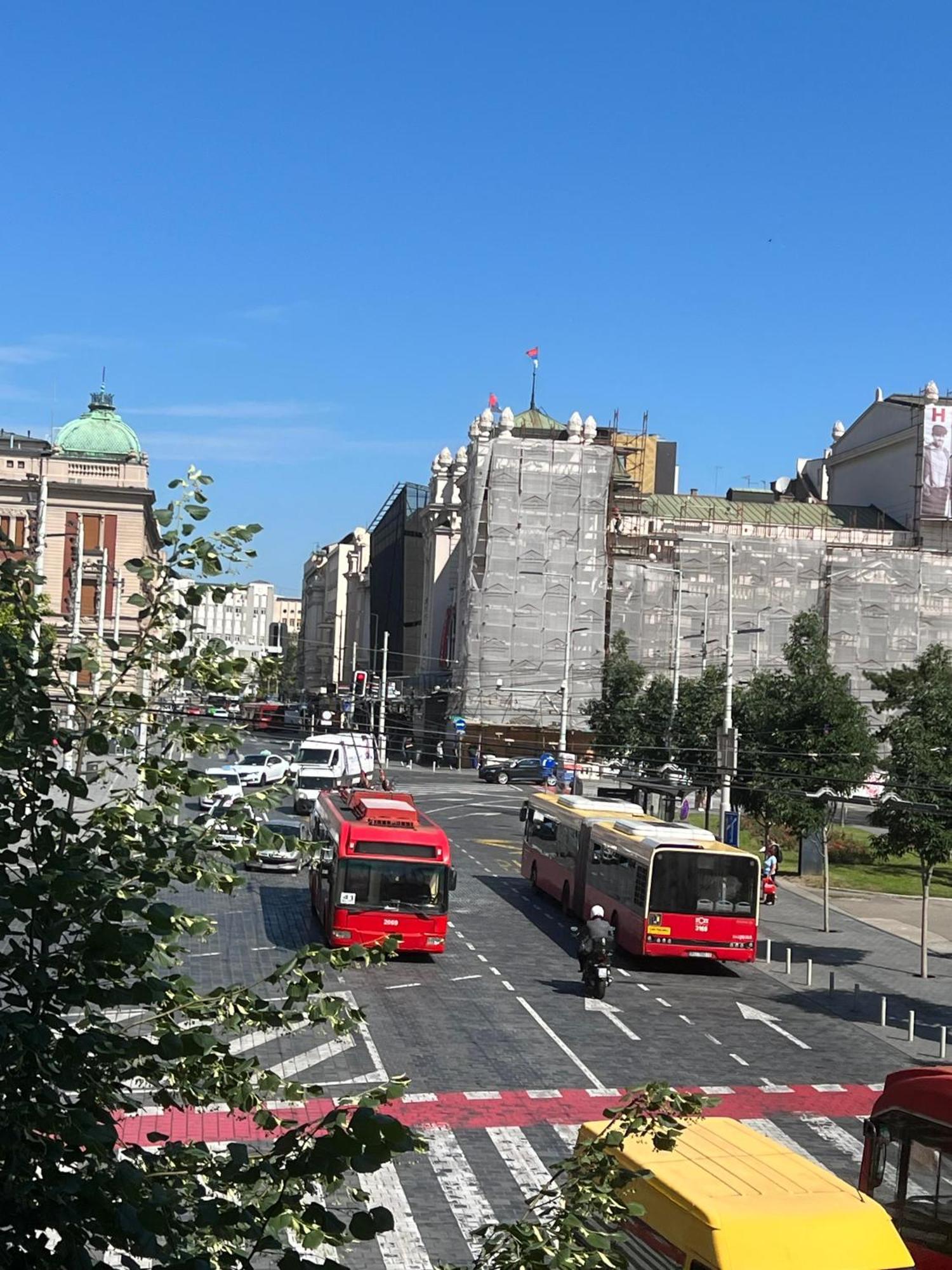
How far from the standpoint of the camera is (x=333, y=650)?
172625 mm

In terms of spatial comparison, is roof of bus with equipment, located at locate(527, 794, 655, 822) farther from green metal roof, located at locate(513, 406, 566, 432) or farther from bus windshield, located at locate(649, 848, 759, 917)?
green metal roof, located at locate(513, 406, 566, 432)

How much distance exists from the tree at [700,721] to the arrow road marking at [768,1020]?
23354 millimetres

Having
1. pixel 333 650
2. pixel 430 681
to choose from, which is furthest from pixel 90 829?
pixel 333 650

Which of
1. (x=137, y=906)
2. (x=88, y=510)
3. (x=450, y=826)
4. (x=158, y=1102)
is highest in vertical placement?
(x=88, y=510)

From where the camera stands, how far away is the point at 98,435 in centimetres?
10162

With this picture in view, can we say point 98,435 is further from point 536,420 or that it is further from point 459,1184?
point 459,1184

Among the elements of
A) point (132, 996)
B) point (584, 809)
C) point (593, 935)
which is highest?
point (132, 996)

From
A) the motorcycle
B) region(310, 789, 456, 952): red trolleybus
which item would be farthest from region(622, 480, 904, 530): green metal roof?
the motorcycle

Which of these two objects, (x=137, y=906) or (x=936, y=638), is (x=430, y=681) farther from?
(x=137, y=906)

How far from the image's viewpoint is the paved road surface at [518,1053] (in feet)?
52.5

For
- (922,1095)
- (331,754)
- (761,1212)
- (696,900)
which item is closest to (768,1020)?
(696,900)

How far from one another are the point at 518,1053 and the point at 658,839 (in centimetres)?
821

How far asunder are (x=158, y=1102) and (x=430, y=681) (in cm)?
10352

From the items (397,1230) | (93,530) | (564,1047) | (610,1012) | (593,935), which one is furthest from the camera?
(93,530)
